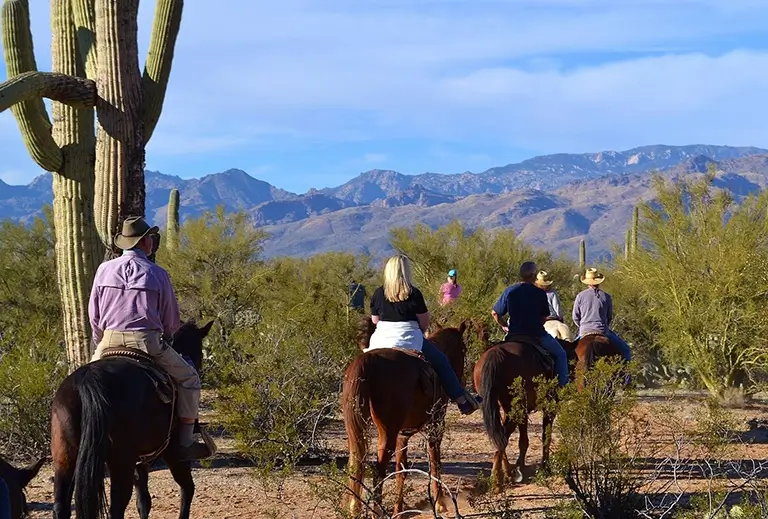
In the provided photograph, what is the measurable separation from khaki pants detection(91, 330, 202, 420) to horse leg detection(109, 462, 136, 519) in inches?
27.5

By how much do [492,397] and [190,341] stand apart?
2.81 metres

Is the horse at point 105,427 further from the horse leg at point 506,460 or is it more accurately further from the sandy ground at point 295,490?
the horse leg at point 506,460

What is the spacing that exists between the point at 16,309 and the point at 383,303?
1085 cm

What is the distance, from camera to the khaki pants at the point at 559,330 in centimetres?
1240

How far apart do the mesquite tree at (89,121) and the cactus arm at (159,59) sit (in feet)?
0.04

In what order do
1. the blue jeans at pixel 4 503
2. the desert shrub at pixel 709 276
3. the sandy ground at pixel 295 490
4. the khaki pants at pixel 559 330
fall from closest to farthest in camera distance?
the blue jeans at pixel 4 503 < the sandy ground at pixel 295 490 < the khaki pants at pixel 559 330 < the desert shrub at pixel 709 276

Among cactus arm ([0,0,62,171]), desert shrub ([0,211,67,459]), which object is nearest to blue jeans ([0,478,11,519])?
desert shrub ([0,211,67,459])

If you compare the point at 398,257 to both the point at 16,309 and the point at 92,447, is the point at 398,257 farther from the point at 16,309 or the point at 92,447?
the point at 16,309

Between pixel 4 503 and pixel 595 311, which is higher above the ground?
pixel 595 311

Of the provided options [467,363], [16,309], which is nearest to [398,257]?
[467,363]

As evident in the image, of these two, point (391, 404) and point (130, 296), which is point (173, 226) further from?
point (130, 296)

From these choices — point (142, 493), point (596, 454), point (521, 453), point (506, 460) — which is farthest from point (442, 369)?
point (142, 493)

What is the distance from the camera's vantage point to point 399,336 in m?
7.88

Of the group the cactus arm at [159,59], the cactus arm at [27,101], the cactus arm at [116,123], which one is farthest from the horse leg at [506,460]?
the cactus arm at [27,101]
